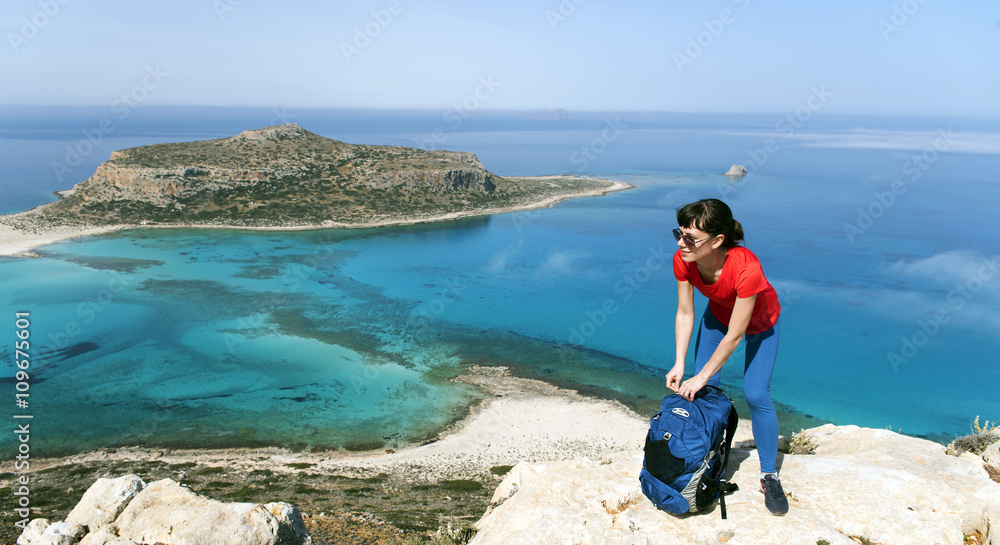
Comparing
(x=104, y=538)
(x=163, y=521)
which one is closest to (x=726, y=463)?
(x=163, y=521)

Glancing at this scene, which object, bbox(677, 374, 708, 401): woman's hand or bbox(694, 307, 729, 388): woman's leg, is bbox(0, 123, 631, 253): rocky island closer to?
bbox(694, 307, 729, 388): woman's leg

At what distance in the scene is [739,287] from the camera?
4918 mm

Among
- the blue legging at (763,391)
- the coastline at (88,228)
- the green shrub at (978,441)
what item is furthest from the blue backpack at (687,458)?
the coastline at (88,228)

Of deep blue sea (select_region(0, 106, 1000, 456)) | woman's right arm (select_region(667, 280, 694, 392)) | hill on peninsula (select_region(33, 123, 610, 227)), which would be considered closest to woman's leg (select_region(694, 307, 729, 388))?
woman's right arm (select_region(667, 280, 694, 392))

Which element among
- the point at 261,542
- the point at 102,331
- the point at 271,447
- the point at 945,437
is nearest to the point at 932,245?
the point at 945,437

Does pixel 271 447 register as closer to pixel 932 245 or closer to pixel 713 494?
pixel 713 494

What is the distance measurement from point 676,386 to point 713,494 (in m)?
1.04

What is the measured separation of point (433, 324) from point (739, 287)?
100 feet

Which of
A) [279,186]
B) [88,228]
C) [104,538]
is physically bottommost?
[88,228]

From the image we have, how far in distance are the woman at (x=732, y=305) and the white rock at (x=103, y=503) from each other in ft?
28.9

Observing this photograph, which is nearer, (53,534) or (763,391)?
(763,391)

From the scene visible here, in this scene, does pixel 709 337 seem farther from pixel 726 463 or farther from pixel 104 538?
pixel 104 538

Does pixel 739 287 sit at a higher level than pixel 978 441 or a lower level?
higher

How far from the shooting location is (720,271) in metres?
5.14
